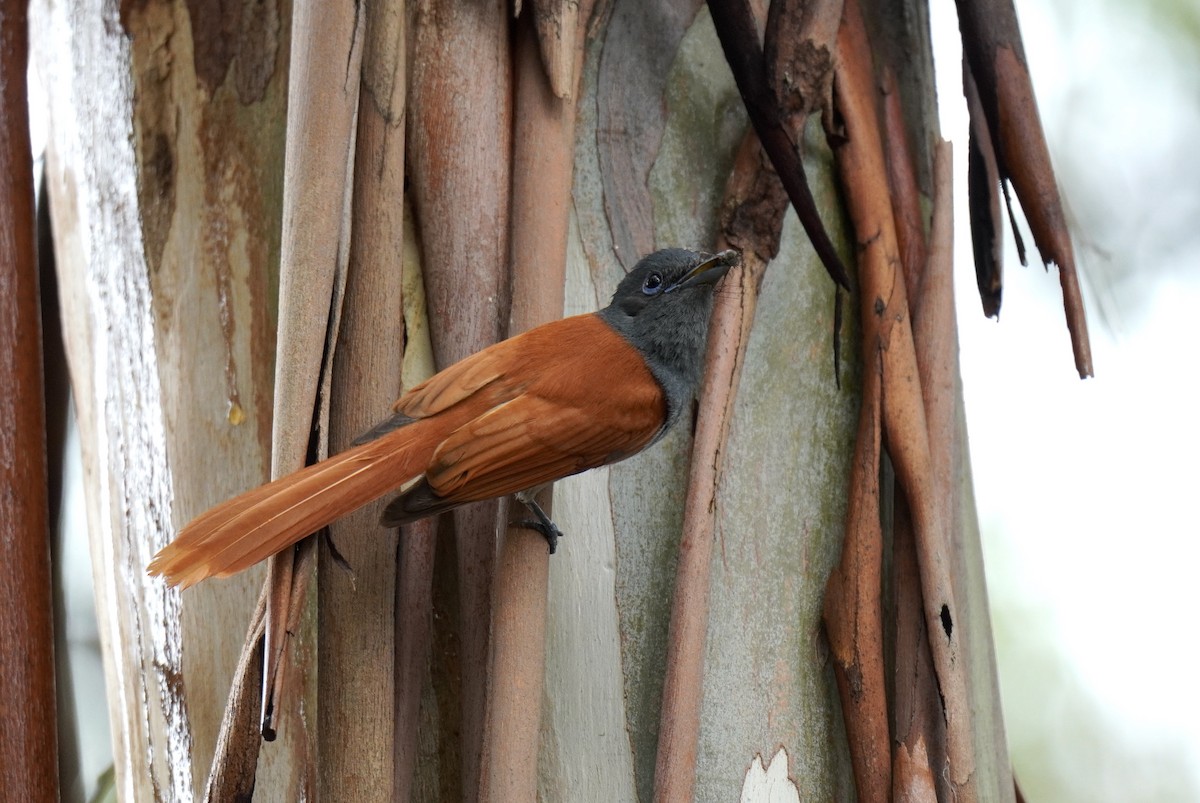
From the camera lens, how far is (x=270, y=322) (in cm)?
151

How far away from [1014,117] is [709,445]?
0.74 meters

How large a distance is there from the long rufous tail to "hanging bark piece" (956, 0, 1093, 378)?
1.11 metres

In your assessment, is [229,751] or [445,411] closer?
[229,751]

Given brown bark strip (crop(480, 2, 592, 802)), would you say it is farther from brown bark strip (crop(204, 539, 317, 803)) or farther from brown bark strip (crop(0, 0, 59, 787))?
brown bark strip (crop(0, 0, 59, 787))

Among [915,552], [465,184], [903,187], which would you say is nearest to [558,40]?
[465,184]

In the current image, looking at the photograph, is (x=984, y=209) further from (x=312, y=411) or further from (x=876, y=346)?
(x=312, y=411)

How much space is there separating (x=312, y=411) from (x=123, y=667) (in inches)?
25.4

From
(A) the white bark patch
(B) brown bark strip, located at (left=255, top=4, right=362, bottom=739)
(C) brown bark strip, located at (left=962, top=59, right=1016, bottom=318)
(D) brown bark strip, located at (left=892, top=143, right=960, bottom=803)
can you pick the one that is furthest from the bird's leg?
(C) brown bark strip, located at (left=962, top=59, right=1016, bottom=318)

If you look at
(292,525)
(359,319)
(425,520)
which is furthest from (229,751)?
(359,319)

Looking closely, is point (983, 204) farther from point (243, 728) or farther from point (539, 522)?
point (243, 728)

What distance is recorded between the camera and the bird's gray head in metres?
1.50

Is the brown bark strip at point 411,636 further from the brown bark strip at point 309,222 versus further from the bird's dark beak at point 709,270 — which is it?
the bird's dark beak at point 709,270

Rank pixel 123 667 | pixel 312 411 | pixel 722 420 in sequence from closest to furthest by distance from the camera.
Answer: pixel 312 411 < pixel 722 420 < pixel 123 667

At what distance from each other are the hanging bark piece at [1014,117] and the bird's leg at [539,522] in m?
0.90
